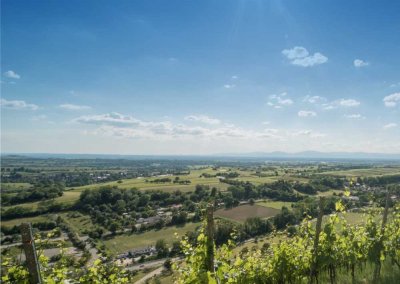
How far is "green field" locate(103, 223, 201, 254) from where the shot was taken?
2406 inches

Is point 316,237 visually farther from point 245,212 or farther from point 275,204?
point 275,204

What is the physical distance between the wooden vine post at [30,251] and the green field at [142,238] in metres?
57.0

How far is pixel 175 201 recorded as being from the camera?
95.1 meters

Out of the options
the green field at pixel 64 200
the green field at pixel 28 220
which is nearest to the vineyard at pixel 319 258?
the green field at pixel 28 220

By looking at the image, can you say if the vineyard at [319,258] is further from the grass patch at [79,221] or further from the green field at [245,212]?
the grass patch at [79,221]

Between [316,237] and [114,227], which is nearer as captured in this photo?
[316,237]

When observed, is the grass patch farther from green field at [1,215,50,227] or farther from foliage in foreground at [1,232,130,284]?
foliage in foreground at [1,232,130,284]

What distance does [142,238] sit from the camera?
66250 mm

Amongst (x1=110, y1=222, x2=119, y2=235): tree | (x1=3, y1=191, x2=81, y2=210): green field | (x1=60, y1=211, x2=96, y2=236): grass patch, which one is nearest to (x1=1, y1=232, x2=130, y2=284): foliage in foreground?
(x1=60, y1=211, x2=96, y2=236): grass patch

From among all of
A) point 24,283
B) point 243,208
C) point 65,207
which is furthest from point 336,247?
point 65,207

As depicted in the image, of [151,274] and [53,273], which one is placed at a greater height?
[53,273]

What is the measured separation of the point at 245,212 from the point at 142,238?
25.3 m

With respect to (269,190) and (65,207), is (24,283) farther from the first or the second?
(269,190)

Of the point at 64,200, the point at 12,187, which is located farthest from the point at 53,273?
the point at 12,187
